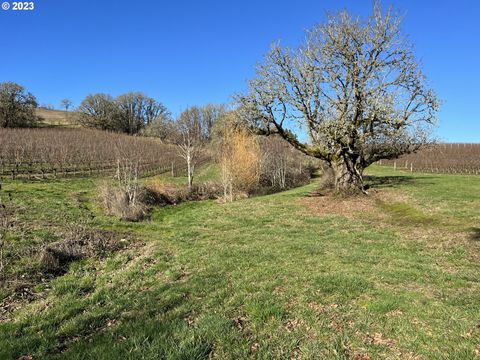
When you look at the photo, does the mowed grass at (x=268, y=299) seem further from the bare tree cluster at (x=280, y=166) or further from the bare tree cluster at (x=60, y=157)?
the bare tree cluster at (x=60, y=157)

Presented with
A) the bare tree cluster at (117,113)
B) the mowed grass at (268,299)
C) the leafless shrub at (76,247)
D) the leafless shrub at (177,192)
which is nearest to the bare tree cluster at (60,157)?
the leafless shrub at (177,192)

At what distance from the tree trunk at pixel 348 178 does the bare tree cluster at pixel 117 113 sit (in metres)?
69.1

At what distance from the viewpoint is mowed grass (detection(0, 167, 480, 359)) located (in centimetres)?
460

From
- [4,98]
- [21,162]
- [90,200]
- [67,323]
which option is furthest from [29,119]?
[67,323]

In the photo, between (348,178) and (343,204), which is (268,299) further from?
(348,178)

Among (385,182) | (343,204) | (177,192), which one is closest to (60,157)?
(177,192)

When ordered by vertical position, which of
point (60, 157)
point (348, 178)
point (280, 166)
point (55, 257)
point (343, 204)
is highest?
point (60, 157)

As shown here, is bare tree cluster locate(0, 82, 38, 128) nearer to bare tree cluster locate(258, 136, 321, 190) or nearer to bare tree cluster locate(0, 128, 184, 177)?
bare tree cluster locate(0, 128, 184, 177)

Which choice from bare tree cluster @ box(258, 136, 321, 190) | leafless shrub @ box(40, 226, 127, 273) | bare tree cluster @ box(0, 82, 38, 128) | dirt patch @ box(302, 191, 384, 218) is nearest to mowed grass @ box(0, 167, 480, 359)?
leafless shrub @ box(40, 226, 127, 273)

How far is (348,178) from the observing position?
66.6 ft

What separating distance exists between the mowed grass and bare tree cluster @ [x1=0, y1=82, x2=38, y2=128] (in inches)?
2620

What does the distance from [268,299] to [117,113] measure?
9102 centimetres

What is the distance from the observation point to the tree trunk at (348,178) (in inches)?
797

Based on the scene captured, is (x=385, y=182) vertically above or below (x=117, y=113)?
below
